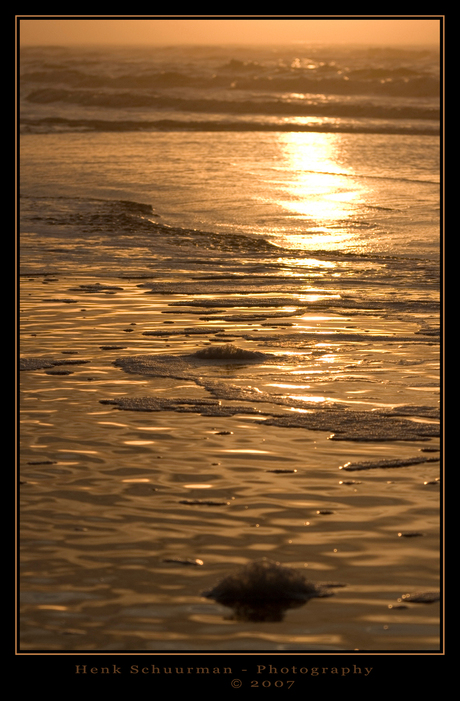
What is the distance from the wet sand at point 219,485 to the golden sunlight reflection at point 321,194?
5.77 meters

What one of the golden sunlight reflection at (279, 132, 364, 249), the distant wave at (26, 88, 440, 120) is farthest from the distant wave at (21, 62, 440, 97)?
the golden sunlight reflection at (279, 132, 364, 249)

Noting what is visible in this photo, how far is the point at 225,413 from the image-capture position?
256 inches

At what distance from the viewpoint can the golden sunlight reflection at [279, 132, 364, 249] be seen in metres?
14.7

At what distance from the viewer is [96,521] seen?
16.0ft

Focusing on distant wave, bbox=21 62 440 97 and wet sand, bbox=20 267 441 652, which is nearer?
wet sand, bbox=20 267 441 652

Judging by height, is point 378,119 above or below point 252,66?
below

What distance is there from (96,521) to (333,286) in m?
6.60

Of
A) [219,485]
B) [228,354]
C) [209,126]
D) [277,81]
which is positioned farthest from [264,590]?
[277,81]

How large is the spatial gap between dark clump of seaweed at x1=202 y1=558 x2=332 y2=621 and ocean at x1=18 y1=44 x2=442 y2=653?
0.07 m

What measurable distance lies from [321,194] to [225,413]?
12929 millimetres

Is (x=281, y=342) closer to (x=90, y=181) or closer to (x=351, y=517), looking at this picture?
(x=351, y=517)

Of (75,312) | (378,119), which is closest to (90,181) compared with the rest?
(75,312)

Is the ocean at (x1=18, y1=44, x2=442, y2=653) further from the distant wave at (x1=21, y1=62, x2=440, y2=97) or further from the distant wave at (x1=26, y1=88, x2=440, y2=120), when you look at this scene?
the distant wave at (x1=21, y1=62, x2=440, y2=97)

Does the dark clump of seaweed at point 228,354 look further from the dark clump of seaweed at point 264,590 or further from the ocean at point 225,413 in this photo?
the dark clump of seaweed at point 264,590
